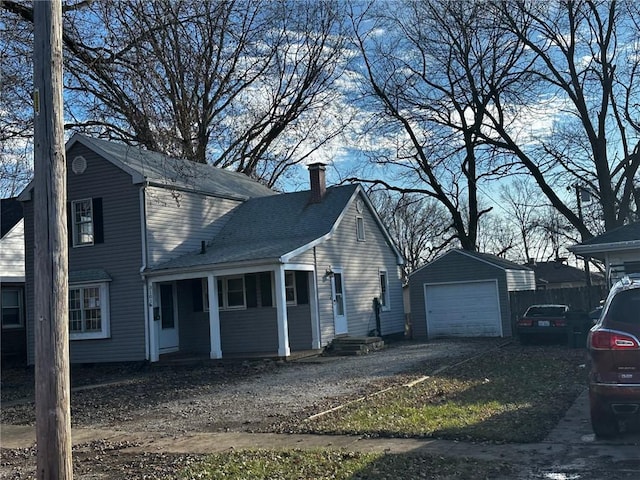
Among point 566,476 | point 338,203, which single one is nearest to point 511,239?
point 338,203

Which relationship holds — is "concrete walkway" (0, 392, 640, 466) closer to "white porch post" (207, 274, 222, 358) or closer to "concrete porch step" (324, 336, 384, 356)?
"white porch post" (207, 274, 222, 358)

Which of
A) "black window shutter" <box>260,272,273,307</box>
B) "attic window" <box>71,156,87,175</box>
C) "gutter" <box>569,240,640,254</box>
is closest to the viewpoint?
"gutter" <box>569,240,640,254</box>

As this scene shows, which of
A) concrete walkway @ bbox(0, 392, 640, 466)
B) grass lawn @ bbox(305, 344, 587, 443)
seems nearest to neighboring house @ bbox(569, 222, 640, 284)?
grass lawn @ bbox(305, 344, 587, 443)

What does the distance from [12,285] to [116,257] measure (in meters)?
8.21

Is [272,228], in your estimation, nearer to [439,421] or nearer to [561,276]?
[439,421]

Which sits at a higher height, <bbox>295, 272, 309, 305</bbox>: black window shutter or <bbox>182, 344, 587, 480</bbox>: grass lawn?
<bbox>295, 272, 309, 305</bbox>: black window shutter

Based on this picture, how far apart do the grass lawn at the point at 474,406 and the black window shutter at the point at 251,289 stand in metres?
7.63

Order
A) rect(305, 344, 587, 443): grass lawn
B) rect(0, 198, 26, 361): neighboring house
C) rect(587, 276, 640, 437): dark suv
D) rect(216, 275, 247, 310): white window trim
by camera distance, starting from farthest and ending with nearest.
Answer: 1. rect(0, 198, 26, 361): neighboring house
2. rect(216, 275, 247, 310): white window trim
3. rect(305, 344, 587, 443): grass lawn
4. rect(587, 276, 640, 437): dark suv

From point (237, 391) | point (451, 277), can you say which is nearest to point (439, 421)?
point (237, 391)

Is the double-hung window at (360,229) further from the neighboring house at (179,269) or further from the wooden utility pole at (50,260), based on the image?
the wooden utility pole at (50,260)

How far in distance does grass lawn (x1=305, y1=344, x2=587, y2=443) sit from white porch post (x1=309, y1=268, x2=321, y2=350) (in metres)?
6.09

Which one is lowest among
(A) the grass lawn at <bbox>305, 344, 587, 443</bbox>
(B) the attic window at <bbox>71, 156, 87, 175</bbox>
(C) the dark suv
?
(A) the grass lawn at <bbox>305, 344, 587, 443</bbox>

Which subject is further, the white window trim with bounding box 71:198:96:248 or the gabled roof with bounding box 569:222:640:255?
the white window trim with bounding box 71:198:96:248

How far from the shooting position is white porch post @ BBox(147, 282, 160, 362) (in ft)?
64.3
